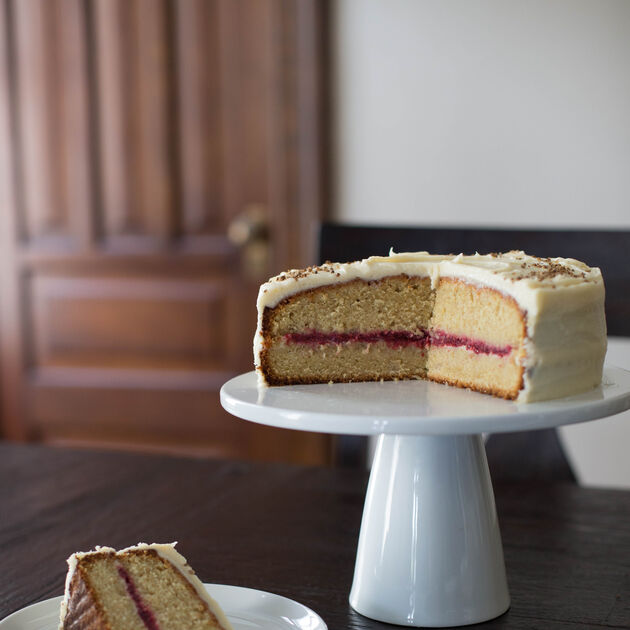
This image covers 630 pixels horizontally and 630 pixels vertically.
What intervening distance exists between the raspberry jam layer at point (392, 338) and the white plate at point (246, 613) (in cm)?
35

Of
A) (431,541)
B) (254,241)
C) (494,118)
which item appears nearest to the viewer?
(431,541)

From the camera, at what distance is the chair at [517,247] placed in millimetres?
1707

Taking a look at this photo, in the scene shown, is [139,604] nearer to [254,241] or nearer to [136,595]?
[136,595]

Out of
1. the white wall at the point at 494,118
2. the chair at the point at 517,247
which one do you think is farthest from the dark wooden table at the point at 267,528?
the white wall at the point at 494,118

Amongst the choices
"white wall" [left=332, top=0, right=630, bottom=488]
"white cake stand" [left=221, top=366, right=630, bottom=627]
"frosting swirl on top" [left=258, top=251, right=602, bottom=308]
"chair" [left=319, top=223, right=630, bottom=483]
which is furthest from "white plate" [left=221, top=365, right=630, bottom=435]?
"white wall" [left=332, top=0, right=630, bottom=488]

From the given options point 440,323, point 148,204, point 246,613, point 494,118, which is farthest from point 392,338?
point 148,204

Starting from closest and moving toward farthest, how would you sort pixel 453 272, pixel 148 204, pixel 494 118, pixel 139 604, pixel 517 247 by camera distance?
pixel 139 604
pixel 453 272
pixel 517 247
pixel 494 118
pixel 148 204

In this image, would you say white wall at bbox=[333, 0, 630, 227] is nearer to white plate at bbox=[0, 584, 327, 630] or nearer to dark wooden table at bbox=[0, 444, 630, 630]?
dark wooden table at bbox=[0, 444, 630, 630]

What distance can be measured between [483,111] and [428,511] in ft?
5.85

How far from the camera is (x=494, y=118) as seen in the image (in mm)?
2576

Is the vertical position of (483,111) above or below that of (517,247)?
above

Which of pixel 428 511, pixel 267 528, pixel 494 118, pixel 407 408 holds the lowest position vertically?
pixel 267 528

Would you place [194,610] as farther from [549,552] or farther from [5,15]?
[5,15]

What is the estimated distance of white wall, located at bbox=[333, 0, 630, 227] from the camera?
8.11ft
